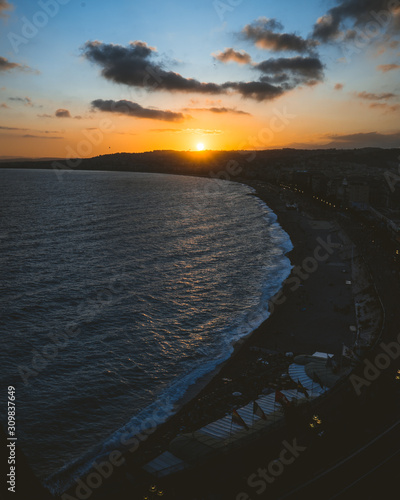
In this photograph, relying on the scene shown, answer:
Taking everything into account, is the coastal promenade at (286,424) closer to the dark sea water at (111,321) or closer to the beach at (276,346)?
the beach at (276,346)

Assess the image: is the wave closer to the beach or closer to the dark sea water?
the dark sea water

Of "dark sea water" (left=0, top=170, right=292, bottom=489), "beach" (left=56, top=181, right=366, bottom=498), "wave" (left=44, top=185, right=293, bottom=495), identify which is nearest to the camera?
"wave" (left=44, top=185, right=293, bottom=495)

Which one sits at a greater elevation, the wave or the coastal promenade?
the coastal promenade

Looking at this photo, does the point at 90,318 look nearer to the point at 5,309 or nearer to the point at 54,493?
the point at 5,309

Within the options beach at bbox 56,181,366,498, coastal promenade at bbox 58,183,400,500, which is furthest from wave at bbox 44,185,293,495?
coastal promenade at bbox 58,183,400,500

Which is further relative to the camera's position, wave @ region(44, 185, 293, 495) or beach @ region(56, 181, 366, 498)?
beach @ region(56, 181, 366, 498)

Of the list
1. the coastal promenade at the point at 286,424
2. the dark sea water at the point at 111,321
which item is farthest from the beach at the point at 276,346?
the dark sea water at the point at 111,321

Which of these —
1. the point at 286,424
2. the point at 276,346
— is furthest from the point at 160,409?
the point at 276,346

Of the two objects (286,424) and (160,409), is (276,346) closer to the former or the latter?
(160,409)
